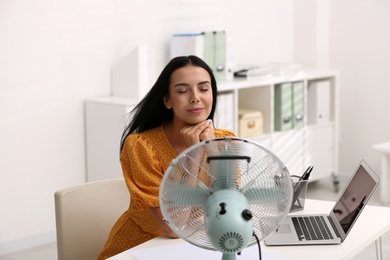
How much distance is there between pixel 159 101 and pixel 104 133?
5.48ft

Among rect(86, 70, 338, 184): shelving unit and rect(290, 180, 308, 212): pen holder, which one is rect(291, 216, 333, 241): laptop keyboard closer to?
rect(290, 180, 308, 212): pen holder

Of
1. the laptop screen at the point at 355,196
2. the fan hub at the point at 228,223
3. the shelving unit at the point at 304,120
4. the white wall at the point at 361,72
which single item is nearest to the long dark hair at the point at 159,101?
the laptop screen at the point at 355,196

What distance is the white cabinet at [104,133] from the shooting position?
3689 mm

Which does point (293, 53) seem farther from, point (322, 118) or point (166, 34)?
point (166, 34)

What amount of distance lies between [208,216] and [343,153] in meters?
3.88

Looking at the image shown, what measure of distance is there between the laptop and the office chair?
1.84 ft

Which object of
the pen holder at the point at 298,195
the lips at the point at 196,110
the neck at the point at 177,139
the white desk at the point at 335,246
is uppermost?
the lips at the point at 196,110

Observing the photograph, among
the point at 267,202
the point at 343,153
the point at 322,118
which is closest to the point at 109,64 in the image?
the point at 322,118

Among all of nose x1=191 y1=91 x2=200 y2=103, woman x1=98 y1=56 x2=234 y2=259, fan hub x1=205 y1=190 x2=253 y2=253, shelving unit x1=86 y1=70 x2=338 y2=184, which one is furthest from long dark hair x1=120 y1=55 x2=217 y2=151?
shelving unit x1=86 y1=70 x2=338 y2=184

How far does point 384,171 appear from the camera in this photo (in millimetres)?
4512

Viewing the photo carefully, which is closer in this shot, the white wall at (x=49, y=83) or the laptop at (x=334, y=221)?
the laptop at (x=334, y=221)

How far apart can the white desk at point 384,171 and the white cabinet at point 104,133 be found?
1.68m

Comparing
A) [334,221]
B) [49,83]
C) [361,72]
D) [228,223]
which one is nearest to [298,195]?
[334,221]

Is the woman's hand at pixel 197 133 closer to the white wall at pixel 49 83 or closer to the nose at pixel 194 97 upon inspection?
the nose at pixel 194 97
